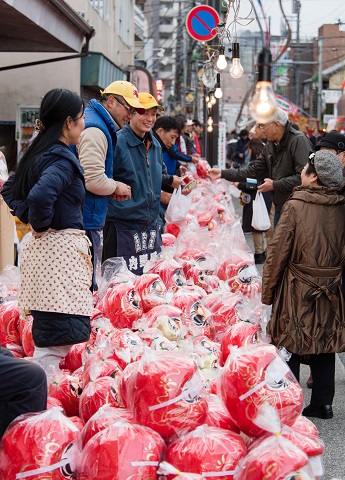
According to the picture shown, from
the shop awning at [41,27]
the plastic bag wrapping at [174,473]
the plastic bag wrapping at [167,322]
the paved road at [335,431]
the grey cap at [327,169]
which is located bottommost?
the paved road at [335,431]

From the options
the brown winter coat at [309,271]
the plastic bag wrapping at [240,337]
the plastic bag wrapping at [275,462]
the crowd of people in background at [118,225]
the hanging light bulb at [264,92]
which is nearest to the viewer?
the plastic bag wrapping at [275,462]

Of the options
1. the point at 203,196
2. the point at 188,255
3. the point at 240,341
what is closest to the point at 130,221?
the point at 188,255

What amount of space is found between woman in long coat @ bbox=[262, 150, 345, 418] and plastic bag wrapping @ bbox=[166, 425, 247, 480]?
2.05m

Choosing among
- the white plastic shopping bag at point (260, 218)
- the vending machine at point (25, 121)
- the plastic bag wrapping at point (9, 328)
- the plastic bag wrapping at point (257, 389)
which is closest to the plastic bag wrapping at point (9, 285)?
the plastic bag wrapping at point (9, 328)

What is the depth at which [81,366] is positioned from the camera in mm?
4438

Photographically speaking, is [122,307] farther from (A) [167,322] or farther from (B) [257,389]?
(B) [257,389]

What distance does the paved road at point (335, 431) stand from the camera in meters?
4.19

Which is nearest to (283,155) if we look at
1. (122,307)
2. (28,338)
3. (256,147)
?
(122,307)

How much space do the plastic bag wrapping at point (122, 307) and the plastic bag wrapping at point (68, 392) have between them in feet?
3.86

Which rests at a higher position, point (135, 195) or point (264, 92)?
point (264, 92)

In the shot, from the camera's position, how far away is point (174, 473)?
286 centimetres

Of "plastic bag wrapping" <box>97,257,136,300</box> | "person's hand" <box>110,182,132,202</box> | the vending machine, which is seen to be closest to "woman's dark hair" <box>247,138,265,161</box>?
the vending machine

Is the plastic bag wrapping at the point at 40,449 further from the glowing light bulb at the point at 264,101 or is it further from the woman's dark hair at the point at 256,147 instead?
the woman's dark hair at the point at 256,147

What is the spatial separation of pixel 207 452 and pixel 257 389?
410mm
